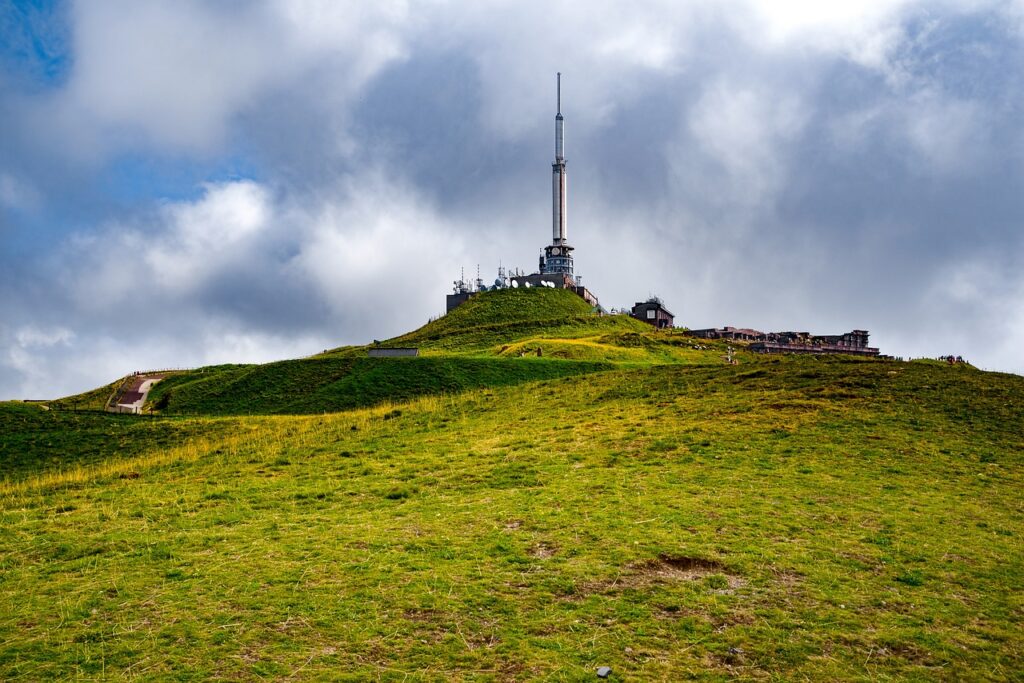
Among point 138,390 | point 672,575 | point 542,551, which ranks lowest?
point 672,575

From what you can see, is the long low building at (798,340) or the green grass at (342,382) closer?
the green grass at (342,382)

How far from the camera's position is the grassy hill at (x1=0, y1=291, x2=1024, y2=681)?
13.5 metres

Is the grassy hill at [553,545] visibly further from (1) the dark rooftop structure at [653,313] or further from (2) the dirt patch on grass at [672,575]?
(1) the dark rooftop structure at [653,313]

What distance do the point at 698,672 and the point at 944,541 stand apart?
434 inches

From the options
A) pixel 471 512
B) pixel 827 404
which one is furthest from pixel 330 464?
pixel 827 404

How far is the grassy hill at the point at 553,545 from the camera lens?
533 inches

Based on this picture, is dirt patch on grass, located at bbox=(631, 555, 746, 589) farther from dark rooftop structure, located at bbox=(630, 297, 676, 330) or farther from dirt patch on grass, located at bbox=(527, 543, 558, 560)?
dark rooftop structure, located at bbox=(630, 297, 676, 330)

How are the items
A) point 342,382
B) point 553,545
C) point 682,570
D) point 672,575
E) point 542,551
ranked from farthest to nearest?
1. point 342,382
2. point 553,545
3. point 542,551
4. point 682,570
5. point 672,575

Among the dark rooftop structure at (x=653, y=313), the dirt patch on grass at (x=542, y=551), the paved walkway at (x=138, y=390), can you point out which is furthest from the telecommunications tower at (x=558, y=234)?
the dirt patch on grass at (x=542, y=551)

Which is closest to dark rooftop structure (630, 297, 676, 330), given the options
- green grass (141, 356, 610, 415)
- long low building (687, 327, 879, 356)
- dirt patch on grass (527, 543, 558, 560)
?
long low building (687, 327, 879, 356)

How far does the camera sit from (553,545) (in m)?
18.8

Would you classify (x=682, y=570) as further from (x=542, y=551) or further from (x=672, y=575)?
(x=542, y=551)

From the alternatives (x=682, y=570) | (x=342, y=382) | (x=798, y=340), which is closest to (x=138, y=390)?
(x=342, y=382)

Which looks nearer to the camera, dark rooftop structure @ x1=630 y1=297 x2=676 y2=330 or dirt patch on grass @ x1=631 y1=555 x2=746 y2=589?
dirt patch on grass @ x1=631 y1=555 x2=746 y2=589
